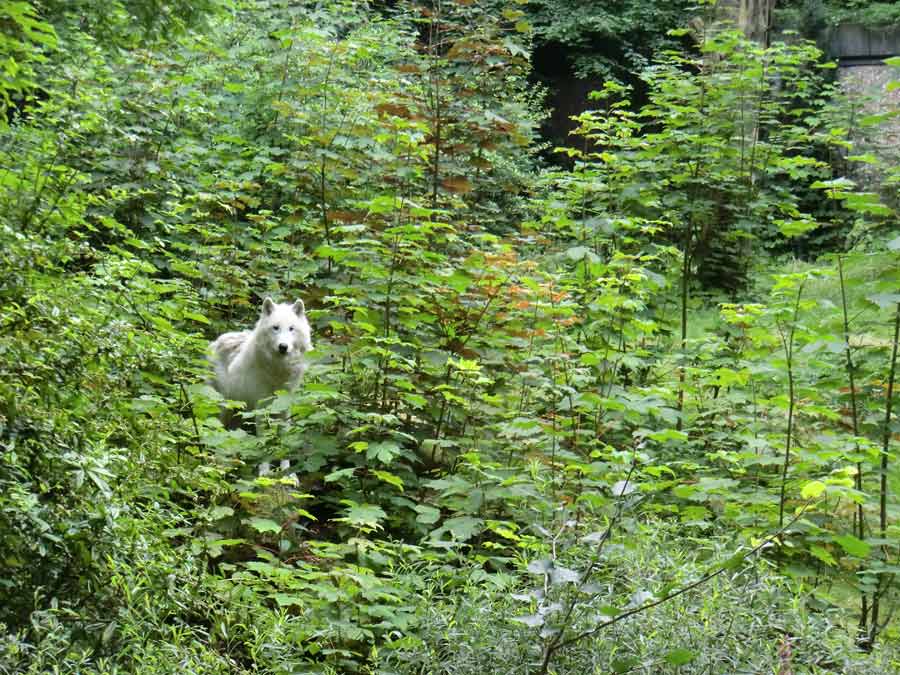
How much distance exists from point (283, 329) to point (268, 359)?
0.81 ft

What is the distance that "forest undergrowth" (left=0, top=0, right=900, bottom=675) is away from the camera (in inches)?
117

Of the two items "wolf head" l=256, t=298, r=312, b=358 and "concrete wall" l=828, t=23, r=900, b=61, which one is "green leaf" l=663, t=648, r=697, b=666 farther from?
"concrete wall" l=828, t=23, r=900, b=61

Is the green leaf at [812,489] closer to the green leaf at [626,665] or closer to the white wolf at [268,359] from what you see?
the green leaf at [626,665]

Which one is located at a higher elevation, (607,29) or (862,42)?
(607,29)

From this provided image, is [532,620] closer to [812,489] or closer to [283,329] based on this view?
[812,489]

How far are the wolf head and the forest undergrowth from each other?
24 cm

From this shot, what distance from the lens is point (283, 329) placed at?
19.6 feet

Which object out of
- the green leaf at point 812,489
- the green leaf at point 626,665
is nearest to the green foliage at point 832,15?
the green leaf at point 812,489

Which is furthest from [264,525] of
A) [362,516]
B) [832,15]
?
[832,15]

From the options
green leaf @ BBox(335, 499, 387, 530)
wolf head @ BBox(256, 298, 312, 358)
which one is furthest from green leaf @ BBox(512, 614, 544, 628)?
wolf head @ BBox(256, 298, 312, 358)

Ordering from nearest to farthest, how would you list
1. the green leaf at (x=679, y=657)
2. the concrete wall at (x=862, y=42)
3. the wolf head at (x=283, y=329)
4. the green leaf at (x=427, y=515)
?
the green leaf at (x=679, y=657) → the green leaf at (x=427, y=515) → the wolf head at (x=283, y=329) → the concrete wall at (x=862, y=42)

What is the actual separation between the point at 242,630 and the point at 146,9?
349 cm

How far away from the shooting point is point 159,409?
4047mm

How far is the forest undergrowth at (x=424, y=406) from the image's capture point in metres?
2.98
